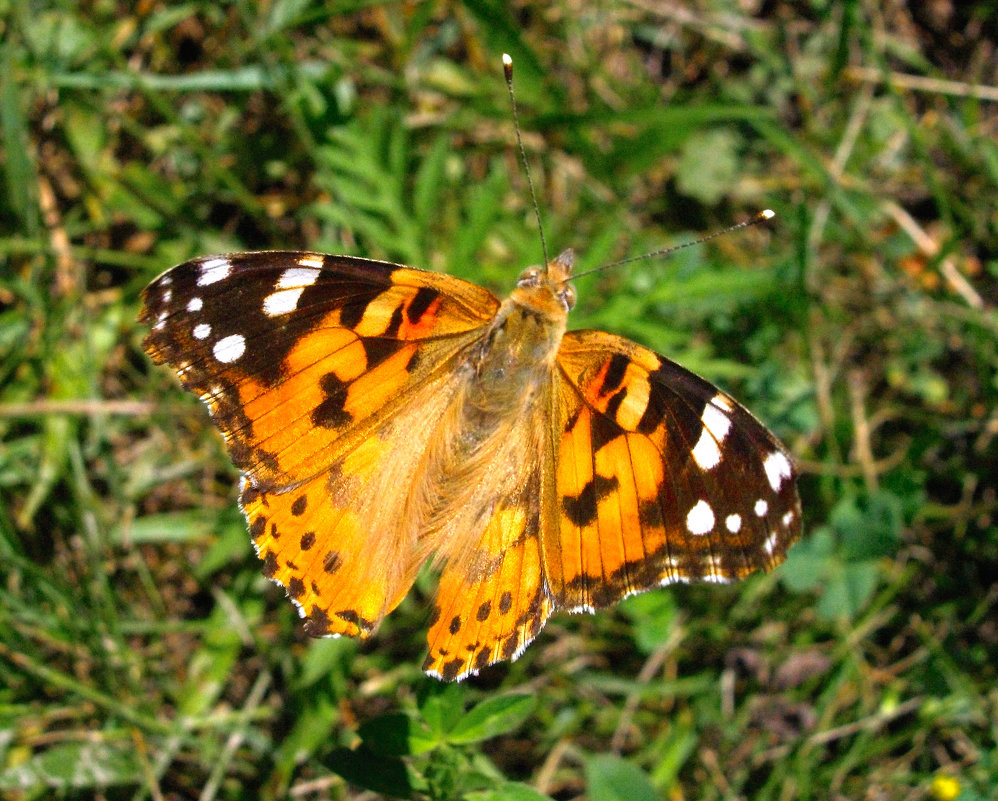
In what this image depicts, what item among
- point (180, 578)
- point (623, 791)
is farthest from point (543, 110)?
point (623, 791)

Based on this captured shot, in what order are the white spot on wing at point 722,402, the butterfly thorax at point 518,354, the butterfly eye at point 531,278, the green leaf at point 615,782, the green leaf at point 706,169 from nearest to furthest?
1. the white spot on wing at point 722,402
2. the butterfly thorax at point 518,354
3. the butterfly eye at point 531,278
4. the green leaf at point 615,782
5. the green leaf at point 706,169

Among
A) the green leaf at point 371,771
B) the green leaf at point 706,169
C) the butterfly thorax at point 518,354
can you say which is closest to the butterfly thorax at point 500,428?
the butterfly thorax at point 518,354

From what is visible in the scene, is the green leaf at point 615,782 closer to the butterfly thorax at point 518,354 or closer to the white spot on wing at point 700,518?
the white spot on wing at point 700,518

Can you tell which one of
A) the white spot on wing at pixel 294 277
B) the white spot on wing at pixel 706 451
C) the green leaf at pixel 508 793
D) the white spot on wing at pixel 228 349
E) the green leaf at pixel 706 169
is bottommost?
the green leaf at pixel 508 793

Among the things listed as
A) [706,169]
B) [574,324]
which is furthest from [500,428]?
[706,169]

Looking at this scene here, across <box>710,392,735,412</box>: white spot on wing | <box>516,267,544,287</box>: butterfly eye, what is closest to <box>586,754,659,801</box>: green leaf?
<box>710,392,735,412</box>: white spot on wing

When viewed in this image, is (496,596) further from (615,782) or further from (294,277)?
(615,782)

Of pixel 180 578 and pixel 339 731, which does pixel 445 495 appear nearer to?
pixel 339 731

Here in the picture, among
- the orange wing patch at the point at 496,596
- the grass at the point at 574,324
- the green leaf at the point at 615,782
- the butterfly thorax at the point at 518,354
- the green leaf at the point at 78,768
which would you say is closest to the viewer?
the orange wing patch at the point at 496,596
